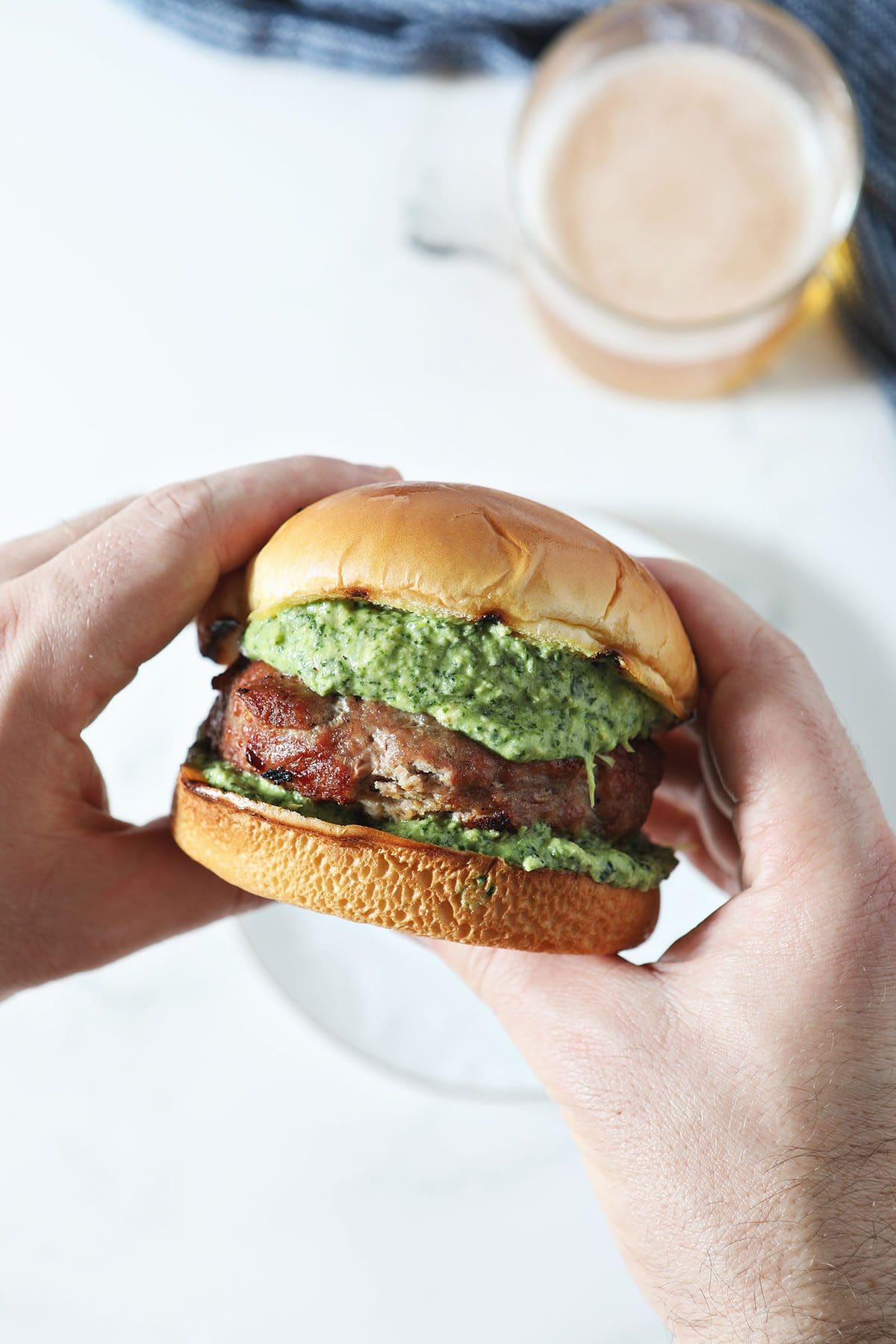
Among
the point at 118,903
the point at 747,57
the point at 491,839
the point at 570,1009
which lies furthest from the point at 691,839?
the point at 747,57

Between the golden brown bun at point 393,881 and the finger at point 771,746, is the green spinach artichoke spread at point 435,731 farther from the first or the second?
the finger at point 771,746

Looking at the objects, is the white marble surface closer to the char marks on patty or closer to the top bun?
the char marks on patty

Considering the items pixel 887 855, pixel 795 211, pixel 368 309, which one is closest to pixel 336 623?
pixel 887 855

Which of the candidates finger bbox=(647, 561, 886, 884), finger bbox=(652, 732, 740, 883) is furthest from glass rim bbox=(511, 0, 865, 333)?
finger bbox=(652, 732, 740, 883)

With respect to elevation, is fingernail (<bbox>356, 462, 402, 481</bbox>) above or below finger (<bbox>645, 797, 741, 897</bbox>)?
above

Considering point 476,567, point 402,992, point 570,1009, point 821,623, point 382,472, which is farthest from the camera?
point 821,623

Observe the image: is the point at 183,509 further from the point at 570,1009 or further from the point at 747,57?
the point at 747,57
